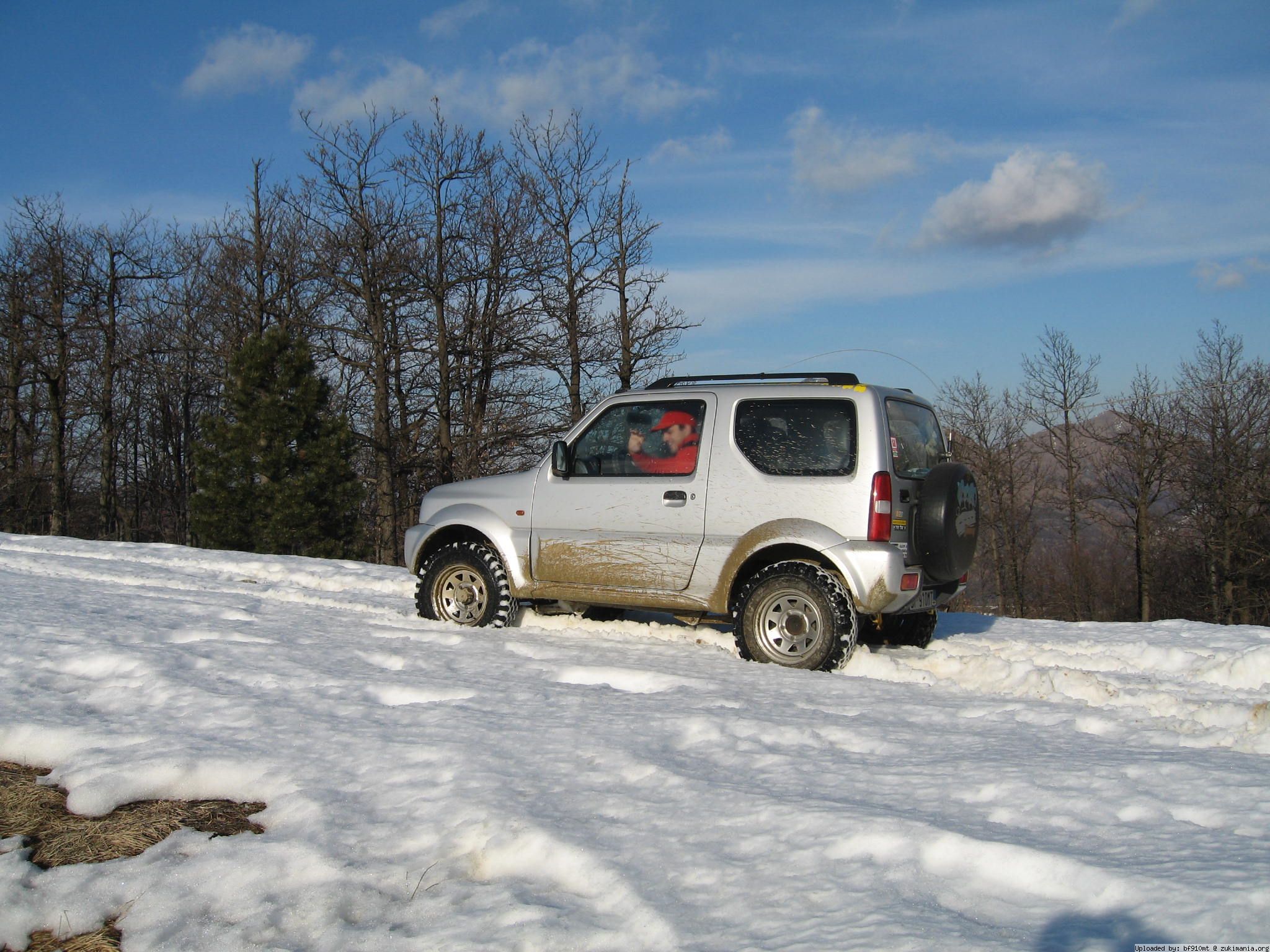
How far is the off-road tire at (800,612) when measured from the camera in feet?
19.9

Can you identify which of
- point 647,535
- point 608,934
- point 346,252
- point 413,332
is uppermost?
point 346,252

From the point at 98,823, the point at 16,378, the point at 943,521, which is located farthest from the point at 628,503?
the point at 16,378

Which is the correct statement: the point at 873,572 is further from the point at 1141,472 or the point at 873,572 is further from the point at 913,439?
the point at 1141,472

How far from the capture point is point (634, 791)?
3.57 meters

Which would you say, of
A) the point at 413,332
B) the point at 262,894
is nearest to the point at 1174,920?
the point at 262,894

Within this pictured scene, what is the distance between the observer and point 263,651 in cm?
586

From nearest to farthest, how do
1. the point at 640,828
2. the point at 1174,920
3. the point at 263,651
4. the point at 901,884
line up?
the point at 1174,920, the point at 901,884, the point at 640,828, the point at 263,651

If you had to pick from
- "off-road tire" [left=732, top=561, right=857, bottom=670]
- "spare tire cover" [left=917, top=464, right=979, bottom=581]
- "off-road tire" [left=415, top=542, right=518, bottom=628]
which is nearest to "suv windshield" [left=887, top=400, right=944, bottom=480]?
"spare tire cover" [left=917, top=464, right=979, bottom=581]

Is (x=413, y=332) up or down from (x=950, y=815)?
up

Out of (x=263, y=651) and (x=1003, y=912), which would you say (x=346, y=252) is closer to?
(x=263, y=651)

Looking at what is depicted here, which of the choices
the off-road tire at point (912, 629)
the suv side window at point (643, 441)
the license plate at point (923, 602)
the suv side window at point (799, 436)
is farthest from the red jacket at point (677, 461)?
the off-road tire at point (912, 629)

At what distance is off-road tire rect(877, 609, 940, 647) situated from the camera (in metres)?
7.23

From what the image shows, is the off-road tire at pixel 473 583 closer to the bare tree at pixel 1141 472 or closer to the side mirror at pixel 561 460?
the side mirror at pixel 561 460

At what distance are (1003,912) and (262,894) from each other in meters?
2.10
